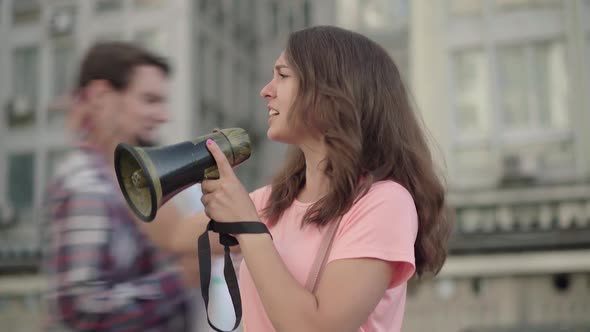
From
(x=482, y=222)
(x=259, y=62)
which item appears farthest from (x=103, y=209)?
A: (x=259, y=62)

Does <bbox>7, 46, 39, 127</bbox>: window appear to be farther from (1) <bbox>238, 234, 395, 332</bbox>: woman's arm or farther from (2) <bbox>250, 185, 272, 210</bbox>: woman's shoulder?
(1) <bbox>238, 234, 395, 332</bbox>: woman's arm

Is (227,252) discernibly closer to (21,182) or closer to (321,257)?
(321,257)

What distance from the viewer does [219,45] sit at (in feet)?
59.8

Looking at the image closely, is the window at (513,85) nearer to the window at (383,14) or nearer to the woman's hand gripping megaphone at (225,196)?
the window at (383,14)

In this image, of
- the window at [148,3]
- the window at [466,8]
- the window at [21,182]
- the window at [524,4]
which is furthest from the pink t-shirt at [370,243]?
the window at [21,182]

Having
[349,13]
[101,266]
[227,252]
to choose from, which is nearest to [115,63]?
[101,266]

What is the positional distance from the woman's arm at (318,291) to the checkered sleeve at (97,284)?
0.54 m

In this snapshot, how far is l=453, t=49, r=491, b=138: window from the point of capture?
13891mm

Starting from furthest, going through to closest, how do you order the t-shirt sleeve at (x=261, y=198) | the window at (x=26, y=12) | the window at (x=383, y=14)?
the window at (x=26, y=12) → the window at (x=383, y=14) → the t-shirt sleeve at (x=261, y=198)

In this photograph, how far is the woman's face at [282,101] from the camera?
1.85 meters

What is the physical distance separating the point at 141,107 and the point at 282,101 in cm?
69

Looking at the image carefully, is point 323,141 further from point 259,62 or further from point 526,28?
point 259,62

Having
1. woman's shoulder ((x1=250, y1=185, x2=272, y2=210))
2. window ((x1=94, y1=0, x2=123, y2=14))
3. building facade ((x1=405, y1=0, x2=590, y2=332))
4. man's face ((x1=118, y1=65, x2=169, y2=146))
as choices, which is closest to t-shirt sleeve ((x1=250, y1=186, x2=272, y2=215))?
woman's shoulder ((x1=250, y1=185, x2=272, y2=210))

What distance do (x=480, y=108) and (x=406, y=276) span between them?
12.5 metres
